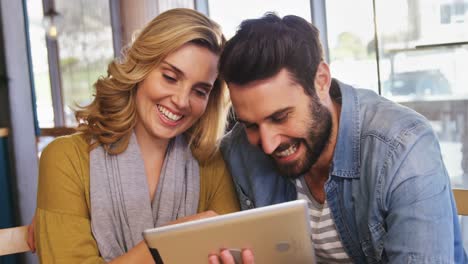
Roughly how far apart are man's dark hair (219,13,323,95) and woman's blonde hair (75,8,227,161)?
0.16 meters

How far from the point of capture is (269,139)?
1164 millimetres

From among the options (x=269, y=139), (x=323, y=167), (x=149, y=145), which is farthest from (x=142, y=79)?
(x=323, y=167)

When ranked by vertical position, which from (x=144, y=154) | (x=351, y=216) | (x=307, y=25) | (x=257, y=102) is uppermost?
(x=307, y=25)

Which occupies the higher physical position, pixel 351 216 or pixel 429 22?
pixel 429 22

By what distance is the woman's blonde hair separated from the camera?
4.41 feet

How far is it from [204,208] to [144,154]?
228mm

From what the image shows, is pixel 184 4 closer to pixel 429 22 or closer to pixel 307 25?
pixel 429 22

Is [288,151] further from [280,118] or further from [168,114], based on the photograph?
[168,114]

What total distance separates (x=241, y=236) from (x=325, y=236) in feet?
1.39

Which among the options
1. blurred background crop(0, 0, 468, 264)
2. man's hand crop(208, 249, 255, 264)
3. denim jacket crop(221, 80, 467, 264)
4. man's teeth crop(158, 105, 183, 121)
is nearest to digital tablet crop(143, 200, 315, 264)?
man's hand crop(208, 249, 255, 264)

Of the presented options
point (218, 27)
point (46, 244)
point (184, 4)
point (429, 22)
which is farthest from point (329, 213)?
point (184, 4)

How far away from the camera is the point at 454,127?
9.07 feet

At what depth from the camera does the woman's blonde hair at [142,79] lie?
1.34 metres

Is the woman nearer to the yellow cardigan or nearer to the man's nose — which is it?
the yellow cardigan
